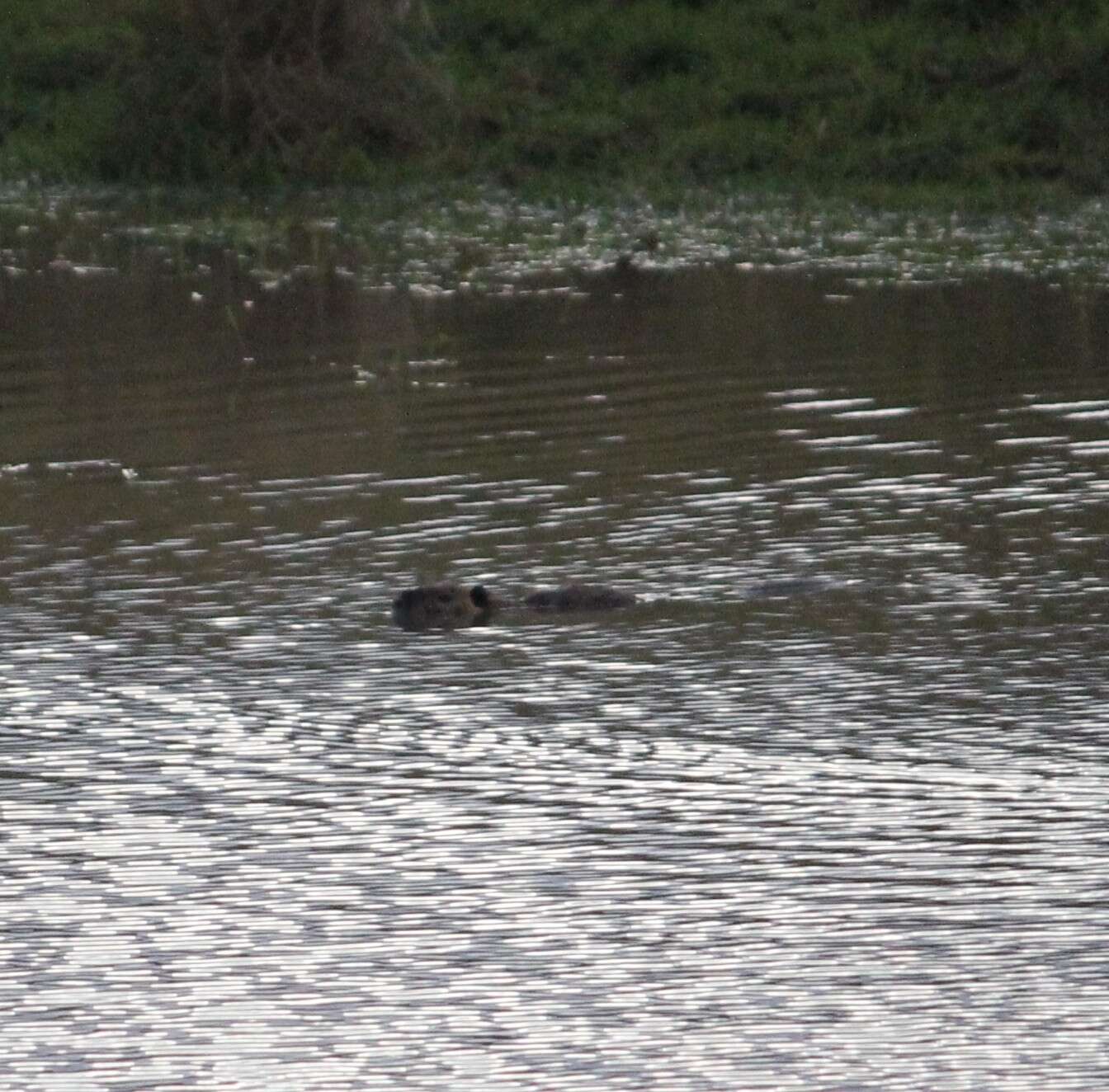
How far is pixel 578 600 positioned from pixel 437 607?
1.55 feet

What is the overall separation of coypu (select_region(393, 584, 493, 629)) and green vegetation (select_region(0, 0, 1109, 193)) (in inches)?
593

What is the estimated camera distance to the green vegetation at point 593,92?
24.8 m

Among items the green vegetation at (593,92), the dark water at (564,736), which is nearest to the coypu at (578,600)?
the dark water at (564,736)

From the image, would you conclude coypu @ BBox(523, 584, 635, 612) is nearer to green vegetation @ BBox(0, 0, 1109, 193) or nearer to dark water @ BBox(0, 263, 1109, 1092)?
dark water @ BBox(0, 263, 1109, 1092)

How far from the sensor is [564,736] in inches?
316

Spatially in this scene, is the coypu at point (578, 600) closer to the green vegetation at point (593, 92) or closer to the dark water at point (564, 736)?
the dark water at point (564, 736)

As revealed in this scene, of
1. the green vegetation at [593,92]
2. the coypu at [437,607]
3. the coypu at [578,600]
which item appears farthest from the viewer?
the green vegetation at [593,92]

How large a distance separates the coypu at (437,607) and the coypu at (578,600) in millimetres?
200

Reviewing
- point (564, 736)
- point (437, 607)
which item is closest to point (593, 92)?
point (437, 607)

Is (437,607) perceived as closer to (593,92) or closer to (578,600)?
(578,600)

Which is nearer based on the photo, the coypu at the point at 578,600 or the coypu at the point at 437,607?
the coypu at the point at 437,607

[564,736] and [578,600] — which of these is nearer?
[564,736]

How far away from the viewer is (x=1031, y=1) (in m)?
26.7

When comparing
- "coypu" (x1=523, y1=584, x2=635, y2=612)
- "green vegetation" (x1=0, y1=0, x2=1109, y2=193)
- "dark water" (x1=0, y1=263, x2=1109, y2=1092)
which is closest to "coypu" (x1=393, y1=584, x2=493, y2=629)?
"dark water" (x1=0, y1=263, x2=1109, y2=1092)
